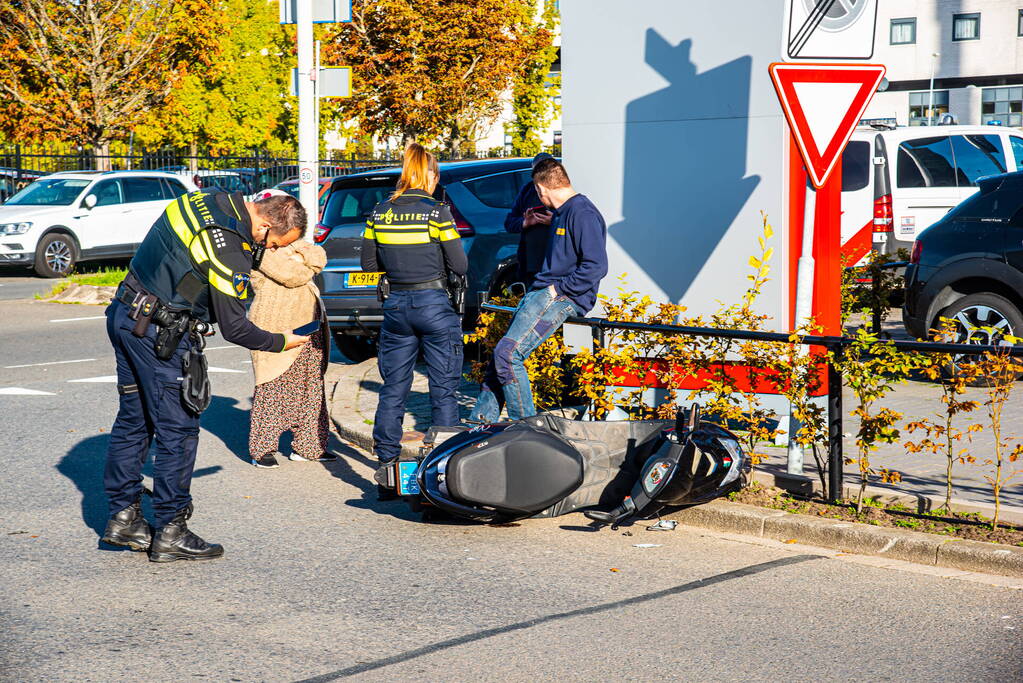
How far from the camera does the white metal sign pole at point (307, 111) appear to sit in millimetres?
14578

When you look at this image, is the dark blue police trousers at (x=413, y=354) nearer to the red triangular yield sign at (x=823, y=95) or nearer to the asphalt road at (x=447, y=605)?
the asphalt road at (x=447, y=605)

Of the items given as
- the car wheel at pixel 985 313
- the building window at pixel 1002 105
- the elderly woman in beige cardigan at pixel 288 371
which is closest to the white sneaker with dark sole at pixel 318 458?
the elderly woman in beige cardigan at pixel 288 371

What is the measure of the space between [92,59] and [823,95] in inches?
1014

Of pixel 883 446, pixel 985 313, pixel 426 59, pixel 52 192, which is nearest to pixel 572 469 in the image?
pixel 883 446

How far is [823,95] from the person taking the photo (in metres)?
6.14

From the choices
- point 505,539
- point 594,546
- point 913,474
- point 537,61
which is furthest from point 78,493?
point 537,61

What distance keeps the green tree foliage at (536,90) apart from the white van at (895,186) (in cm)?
2044

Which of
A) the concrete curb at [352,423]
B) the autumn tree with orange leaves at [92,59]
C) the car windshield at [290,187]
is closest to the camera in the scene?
the concrete curb at [352,423]

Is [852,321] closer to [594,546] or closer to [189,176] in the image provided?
[594,546]

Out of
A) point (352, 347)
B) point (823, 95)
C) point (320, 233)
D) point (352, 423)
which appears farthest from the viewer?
point (352, 347)

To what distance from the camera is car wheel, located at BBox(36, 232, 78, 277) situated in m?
21.2

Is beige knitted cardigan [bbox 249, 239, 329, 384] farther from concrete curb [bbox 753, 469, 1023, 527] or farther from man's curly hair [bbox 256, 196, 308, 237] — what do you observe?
concrete curb [bbox 753, 469, 1023, 527]

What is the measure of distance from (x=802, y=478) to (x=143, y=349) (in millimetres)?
3308

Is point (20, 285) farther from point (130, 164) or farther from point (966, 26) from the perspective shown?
point (966, 26)
